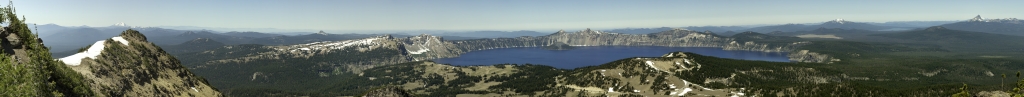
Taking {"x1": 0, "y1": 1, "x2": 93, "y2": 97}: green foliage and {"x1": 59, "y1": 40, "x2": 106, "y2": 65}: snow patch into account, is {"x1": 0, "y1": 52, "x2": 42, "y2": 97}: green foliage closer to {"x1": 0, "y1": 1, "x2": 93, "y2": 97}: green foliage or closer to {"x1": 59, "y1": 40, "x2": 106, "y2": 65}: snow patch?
{"x1": 0, "y1": 1, "x2": 93, "y2": 97}: green foliage

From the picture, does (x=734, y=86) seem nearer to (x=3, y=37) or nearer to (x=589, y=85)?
(x=589, y=85)

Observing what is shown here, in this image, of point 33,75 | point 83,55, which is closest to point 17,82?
point 33,75

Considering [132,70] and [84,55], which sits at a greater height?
[84,55]

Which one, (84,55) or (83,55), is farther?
(84,55)

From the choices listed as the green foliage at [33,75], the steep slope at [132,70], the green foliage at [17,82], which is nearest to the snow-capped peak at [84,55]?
the steep slope at [132,70]

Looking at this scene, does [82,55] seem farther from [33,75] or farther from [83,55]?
[33,75]

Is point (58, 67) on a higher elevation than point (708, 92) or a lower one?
higher

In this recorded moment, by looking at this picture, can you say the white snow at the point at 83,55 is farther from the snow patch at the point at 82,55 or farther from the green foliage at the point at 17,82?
the green foliage at the point at 17,82

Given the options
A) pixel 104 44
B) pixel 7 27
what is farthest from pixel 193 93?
pixel 7 27
